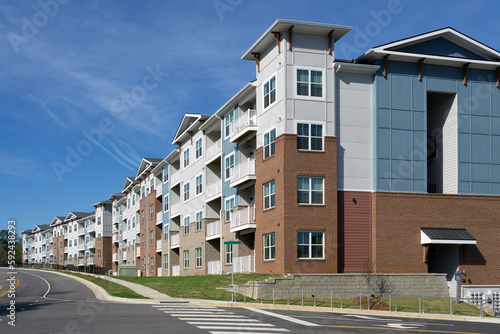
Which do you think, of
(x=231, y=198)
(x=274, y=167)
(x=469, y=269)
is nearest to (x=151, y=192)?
(x=231, y=198)

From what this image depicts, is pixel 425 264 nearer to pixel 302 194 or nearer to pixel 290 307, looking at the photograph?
pixel 302 194

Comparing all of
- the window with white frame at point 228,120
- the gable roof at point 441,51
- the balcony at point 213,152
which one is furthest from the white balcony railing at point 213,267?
the gable roof at point 441,51

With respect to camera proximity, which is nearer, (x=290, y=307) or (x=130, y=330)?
(x=130, y=330)

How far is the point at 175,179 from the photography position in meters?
65.4

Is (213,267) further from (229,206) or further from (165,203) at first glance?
(165,203)

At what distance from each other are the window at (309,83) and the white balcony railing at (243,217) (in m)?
8.85

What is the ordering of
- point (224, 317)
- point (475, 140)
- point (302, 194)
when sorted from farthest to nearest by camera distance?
1. point (475, 140)
2. point (302, 194)
3. point (224, 317)

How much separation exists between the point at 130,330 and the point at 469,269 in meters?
26.1

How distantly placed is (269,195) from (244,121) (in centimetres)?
724

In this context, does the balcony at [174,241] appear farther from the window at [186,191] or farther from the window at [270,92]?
the window at [270,92]

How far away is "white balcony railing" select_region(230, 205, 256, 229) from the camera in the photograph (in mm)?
39912

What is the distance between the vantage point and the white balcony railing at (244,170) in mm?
40500

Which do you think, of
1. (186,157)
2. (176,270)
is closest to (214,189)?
(186,157)

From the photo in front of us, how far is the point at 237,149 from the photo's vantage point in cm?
4562
